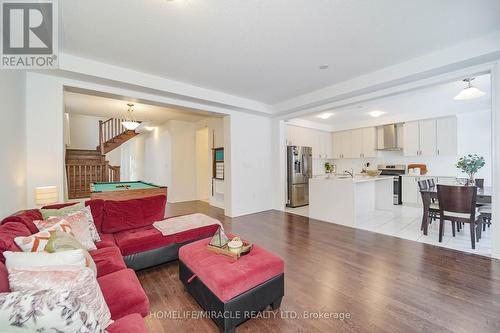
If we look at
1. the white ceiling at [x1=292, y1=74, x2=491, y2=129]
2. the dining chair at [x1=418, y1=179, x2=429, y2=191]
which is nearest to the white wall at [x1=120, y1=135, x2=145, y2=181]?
the white ceiling at [x1=292, y1=74, x2=491, y2=129]

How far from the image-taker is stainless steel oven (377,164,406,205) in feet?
20.2

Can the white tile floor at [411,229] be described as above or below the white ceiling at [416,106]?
below

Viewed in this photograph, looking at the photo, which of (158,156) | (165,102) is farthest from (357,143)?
(158,156)

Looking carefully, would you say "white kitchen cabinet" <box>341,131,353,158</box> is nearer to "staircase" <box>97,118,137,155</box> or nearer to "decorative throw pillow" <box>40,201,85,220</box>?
"decorative throw pillow" <box>40,201,85,220</box>

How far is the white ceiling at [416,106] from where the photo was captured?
418cm

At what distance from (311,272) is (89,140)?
391 inches

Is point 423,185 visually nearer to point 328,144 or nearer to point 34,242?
point 328,144

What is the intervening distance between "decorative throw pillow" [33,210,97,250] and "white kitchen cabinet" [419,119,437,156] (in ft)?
25.0

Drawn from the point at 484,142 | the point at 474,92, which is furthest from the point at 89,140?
the point at 484,142

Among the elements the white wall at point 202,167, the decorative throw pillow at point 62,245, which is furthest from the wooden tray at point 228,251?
the white wall at point 202,167

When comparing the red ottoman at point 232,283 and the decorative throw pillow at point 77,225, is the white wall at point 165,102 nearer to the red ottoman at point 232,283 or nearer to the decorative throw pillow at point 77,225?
the decorative throw pillow at point 77,225

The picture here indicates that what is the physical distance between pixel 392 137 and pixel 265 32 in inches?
230

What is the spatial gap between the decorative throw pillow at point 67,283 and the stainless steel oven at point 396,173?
7140mm

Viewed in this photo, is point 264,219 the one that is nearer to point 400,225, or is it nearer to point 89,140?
point 400,225
